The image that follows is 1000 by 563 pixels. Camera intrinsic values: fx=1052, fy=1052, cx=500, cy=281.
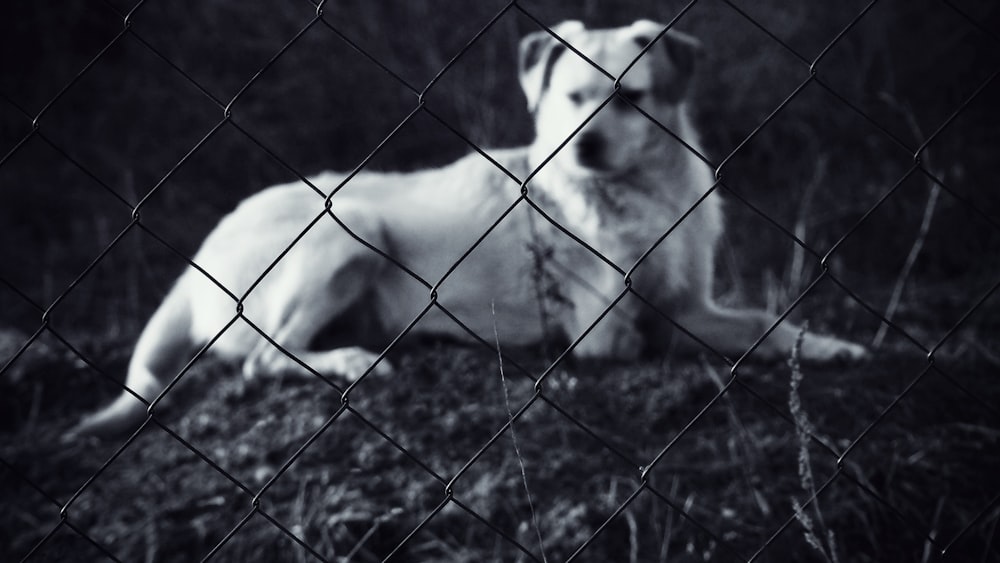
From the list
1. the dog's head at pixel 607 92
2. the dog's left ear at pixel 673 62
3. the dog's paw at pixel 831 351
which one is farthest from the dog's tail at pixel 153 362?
the dog's paw at pixel 831 351

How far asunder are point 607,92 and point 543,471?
58.1 inches

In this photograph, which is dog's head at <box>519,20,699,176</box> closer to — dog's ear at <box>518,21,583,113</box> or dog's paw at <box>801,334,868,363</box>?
dog's ear at <box>518,21,583,113</box>

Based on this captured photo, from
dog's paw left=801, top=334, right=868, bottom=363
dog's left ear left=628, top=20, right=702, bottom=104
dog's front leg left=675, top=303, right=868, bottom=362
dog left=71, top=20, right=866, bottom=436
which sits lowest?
dog's front leg left=675, top=303, right=868, bottom=362

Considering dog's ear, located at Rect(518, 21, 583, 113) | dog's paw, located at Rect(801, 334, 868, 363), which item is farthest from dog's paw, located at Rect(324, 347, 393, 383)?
dog's paw, located at Rect(801, 334, 868, 363)

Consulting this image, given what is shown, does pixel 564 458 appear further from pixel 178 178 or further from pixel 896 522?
pixel 178 178

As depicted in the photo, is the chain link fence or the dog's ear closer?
the chain link fence

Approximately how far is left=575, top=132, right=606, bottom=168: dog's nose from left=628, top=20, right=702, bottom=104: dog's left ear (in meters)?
0.29

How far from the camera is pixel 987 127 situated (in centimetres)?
533

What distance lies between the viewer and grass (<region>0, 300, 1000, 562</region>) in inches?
87.0

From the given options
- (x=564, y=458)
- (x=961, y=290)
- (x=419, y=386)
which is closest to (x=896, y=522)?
(x=564, y=458)

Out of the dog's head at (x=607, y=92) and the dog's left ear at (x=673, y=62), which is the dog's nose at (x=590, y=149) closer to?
the dog's head at (x=607, y=92)

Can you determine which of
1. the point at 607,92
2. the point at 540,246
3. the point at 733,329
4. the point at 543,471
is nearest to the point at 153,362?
the point at 540,246

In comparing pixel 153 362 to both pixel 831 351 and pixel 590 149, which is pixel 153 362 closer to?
pixel 590 149

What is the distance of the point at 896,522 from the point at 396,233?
1927 millimetres
